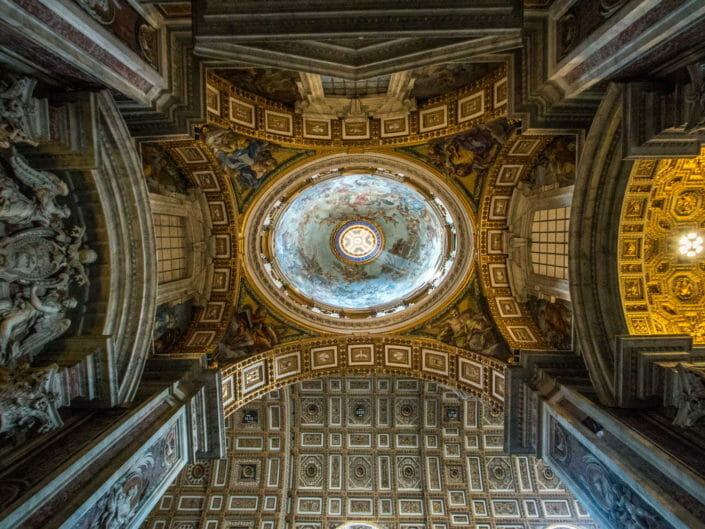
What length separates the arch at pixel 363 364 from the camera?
12625 millimetres

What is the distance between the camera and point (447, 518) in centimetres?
1703

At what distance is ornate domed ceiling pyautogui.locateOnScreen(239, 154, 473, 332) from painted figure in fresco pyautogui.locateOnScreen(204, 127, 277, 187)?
2.15 ft

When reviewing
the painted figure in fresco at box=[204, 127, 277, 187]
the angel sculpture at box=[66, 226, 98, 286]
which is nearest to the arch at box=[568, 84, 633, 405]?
the painted figure in fresco at box=[204, 127, 277, 187]

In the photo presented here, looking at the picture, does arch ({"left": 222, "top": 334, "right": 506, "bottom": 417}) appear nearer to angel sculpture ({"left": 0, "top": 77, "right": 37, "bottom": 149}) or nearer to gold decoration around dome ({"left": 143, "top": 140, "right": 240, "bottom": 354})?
gold decoration around dome ({"left": 143, "top": 140, "right": 240, "bottom": 354})

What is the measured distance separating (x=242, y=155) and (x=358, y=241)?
7.96 metres

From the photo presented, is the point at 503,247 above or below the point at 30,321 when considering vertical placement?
above

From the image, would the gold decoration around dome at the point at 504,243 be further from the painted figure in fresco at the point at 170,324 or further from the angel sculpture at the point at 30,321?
the angel sculpture at the point at 30,321

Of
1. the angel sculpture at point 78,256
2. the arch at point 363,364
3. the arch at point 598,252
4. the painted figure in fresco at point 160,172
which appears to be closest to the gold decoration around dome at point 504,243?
the arch at point 363,364

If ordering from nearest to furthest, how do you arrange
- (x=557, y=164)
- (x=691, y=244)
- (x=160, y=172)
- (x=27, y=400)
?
1. (x=27, y=400)
2. (x=691, y=244)
3. (x=557, y=164)
4. (x=160, y=172)

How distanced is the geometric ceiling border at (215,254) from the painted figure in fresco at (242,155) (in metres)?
0.33

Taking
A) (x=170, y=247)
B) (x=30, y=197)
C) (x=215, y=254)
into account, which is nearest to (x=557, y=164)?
(x=215, y=254)

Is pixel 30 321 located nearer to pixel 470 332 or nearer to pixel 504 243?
pixel 470 332

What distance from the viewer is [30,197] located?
6.86 metres

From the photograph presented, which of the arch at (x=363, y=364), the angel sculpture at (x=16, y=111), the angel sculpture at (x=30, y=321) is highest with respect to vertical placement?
the angel sculpture at (x=16, y=111)
